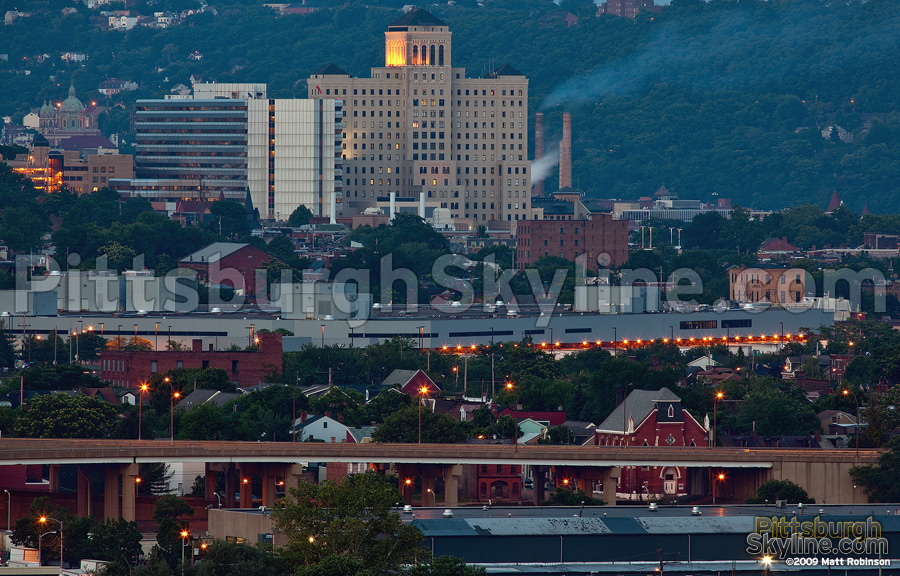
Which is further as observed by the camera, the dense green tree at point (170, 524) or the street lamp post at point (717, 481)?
the street lamp post at point (717, 481)

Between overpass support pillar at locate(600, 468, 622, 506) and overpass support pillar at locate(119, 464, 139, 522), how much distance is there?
22.9 meters

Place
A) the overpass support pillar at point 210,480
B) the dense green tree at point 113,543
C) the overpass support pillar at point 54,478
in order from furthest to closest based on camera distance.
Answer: the overpass support pillar at point 210,480 → the overpass support pillar at point 54,478 → the dense green tree at point 113,543

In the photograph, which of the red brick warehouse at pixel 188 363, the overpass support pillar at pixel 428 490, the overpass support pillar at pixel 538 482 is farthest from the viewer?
the red brick warehouse at pixel 188 363

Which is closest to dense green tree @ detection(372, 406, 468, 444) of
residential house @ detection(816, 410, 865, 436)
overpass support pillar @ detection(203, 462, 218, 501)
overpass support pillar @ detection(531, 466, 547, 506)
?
overpass support pillar @ detection(531, 466, 547, 506)

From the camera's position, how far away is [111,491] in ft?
318

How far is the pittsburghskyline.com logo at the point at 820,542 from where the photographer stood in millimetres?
76312

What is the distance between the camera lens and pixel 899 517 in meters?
82.2

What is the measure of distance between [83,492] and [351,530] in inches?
1214

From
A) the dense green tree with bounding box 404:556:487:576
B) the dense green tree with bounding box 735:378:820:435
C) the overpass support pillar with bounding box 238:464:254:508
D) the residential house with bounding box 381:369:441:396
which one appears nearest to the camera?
the dense green tree with bounding box 404:556:487:576

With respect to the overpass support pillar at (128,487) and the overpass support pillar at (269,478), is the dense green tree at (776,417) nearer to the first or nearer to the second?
the overpass support pillar at (269,478)

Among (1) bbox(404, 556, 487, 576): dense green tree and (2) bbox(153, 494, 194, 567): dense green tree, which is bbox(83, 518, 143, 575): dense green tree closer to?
(2) bbox(153, 494, 194, 567): dense green tree

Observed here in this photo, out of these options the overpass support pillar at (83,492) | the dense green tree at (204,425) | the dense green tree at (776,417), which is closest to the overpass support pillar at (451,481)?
the overpass support pillar at (83,492)

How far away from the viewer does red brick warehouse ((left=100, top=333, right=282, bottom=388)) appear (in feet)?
481

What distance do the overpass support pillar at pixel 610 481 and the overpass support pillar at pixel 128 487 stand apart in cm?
2291
